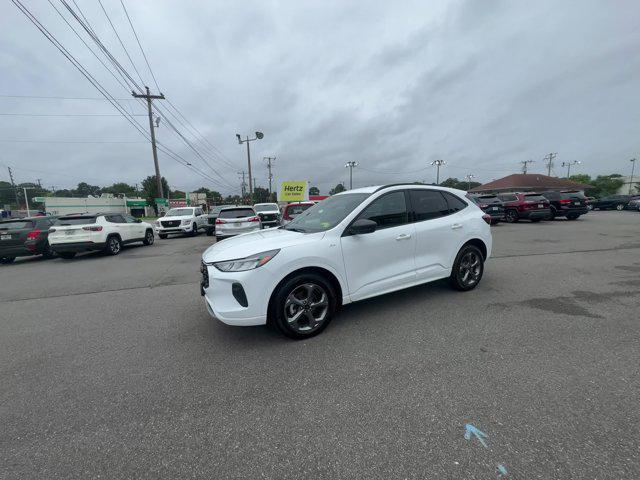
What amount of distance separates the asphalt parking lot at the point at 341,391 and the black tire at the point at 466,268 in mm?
201

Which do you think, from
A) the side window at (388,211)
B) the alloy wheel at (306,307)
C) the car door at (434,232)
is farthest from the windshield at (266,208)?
the alloy wheel at (306,307)

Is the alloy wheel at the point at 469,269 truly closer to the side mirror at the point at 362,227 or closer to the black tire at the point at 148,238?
the side mirror at the point at 362,227

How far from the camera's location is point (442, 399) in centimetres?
232

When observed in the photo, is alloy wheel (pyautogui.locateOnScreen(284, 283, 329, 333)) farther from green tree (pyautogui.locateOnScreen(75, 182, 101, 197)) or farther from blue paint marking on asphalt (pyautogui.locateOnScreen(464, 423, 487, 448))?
green tree (pyautogui.locateOnScreen(75, 182, 101, 197))

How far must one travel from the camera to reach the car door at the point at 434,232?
13.6ft

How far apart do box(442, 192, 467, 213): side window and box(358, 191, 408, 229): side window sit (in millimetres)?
984

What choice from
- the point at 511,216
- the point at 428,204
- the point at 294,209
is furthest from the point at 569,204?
the point at 428,204

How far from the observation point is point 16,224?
9.84 m

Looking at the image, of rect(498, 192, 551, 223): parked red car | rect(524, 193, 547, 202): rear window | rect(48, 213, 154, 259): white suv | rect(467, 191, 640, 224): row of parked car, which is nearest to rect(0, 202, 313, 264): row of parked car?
rect(48, 213, 154, 259): white suv

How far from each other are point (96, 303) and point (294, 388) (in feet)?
14.6

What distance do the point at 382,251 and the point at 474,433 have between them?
2132mm

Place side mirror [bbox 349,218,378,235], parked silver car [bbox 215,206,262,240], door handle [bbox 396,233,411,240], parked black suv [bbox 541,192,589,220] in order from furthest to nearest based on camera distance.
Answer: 1. parked black suv [bbox 541,192,589,220]
2. parked silver car [bbox 215,206,262,240]
3. door handle [bbox 396,233,411,240]
4. side mirror [bbox 349,218,378,235]

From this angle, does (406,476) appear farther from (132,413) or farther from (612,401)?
(132,413)

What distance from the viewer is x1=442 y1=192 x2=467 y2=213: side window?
15.3ft
